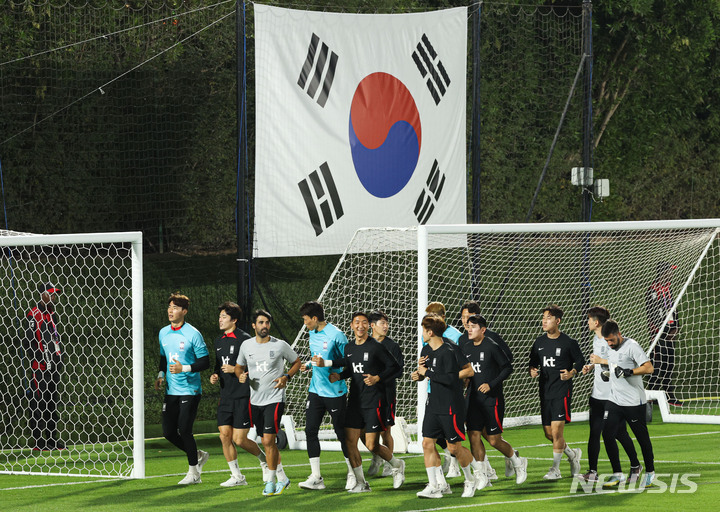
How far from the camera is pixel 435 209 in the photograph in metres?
15.5

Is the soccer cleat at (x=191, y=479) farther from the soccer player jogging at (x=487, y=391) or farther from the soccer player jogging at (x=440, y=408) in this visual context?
the soccer player jogging at (x=487, y=391)

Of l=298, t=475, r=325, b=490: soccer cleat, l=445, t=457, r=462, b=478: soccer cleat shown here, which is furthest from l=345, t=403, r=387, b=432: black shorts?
l=445, t=457, r=462, b=478: soccer cleat

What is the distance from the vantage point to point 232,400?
9.92 meters

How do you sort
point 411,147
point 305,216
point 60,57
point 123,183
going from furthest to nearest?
point 123,183, point 60,57, point 411,147, point 305,216

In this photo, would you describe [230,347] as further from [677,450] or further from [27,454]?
[677,450]

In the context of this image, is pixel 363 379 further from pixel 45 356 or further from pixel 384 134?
pixel 384 134

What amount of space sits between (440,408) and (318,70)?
20.5ft

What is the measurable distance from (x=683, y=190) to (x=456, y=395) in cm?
2464

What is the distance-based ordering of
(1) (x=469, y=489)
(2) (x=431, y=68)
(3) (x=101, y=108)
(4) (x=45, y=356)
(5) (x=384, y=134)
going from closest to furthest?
(1) (x=469, y=489), (4) (x=45, y=356), (5) (x=384, y=134), (2) (x=431, y=68), (3) (x=101, y=108)

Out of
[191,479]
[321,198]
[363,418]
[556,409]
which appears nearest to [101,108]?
[321,198]

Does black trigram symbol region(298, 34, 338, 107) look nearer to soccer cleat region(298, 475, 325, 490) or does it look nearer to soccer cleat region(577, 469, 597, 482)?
soccer cleat region(298, 475, 325, 490)

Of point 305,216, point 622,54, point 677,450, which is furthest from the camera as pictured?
point 622,54

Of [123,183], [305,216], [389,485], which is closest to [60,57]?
[123,183]

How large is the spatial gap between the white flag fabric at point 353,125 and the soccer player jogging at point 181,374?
3.37 metres
